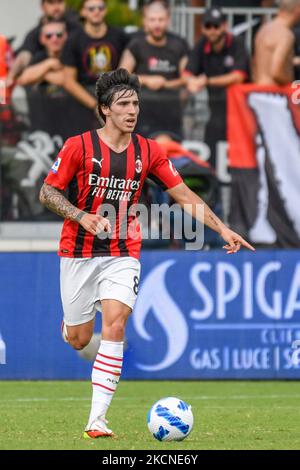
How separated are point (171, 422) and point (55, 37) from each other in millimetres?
8153

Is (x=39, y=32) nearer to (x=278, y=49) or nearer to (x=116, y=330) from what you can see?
(x=278, y=49)

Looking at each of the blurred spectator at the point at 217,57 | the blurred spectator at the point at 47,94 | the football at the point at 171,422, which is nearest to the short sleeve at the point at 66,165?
the football at the point at 171,422

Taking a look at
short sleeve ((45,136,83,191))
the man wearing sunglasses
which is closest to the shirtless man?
the man wearing sunglasses

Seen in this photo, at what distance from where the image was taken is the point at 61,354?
13086 mm

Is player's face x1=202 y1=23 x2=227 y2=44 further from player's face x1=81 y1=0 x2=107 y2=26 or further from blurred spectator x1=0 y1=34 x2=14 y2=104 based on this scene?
blurred spectator x1=0 y1=34 x2=14 y2=104

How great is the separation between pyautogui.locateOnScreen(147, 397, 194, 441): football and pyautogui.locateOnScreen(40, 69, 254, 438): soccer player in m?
0.44

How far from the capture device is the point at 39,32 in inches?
599

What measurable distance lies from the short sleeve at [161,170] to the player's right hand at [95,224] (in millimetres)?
810

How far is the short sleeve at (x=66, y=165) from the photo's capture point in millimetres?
8336

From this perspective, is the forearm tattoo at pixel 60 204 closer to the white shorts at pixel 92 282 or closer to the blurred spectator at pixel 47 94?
the white shorts at pixel 92 282

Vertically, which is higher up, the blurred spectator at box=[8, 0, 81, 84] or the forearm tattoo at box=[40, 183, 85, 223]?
the blurred spectator at box=[8, 0, 81, 84]

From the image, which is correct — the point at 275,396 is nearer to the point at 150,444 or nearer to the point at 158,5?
the point at 150,444

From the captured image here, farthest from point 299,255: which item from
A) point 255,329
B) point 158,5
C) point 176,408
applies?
point 176,408

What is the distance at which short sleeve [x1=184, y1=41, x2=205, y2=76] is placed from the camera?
1479cm
